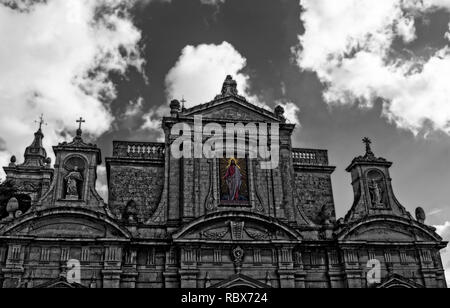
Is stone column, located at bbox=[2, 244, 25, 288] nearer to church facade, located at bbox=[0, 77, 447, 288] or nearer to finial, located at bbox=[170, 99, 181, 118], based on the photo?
church facade, located at bbox=[0, 77, 447, 288]

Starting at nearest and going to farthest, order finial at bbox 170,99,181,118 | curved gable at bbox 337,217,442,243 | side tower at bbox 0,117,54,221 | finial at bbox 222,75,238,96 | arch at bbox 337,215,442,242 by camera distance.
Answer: arch at bbox 337,215,442,242, curved gable at bbox 337,217,442,243, finial at bbox 170,99,181,118, finial at bbox 222,75,238,96, side tower at bbox 0,117,54,221

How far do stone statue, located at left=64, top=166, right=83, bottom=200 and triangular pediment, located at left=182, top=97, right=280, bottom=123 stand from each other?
18.0 feet

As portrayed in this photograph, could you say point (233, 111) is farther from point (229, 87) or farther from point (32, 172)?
point (32, 172)

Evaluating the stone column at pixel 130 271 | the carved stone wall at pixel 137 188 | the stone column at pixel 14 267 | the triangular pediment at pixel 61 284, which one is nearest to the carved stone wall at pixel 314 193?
the carved stone wall at pixel 137 188

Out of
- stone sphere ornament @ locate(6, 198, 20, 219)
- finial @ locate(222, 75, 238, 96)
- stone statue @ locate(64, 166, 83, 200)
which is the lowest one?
stone sphere ornament @ locate(6, 198, 20, 219)

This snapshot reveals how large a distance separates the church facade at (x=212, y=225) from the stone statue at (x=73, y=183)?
4 cm

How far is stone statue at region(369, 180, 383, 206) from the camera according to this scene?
73.4 ft

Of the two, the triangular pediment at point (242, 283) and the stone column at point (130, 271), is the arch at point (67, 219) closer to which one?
the stone column at point (130, 271)

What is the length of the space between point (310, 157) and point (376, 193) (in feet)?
12.0

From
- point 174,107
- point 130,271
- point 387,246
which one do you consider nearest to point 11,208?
point 130,271

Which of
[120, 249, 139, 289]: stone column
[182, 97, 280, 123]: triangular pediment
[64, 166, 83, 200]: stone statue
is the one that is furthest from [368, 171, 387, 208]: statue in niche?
[64, 166, 83, 200]: stone statue

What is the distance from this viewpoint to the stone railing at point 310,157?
2442 centimetres

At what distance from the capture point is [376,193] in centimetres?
2256
